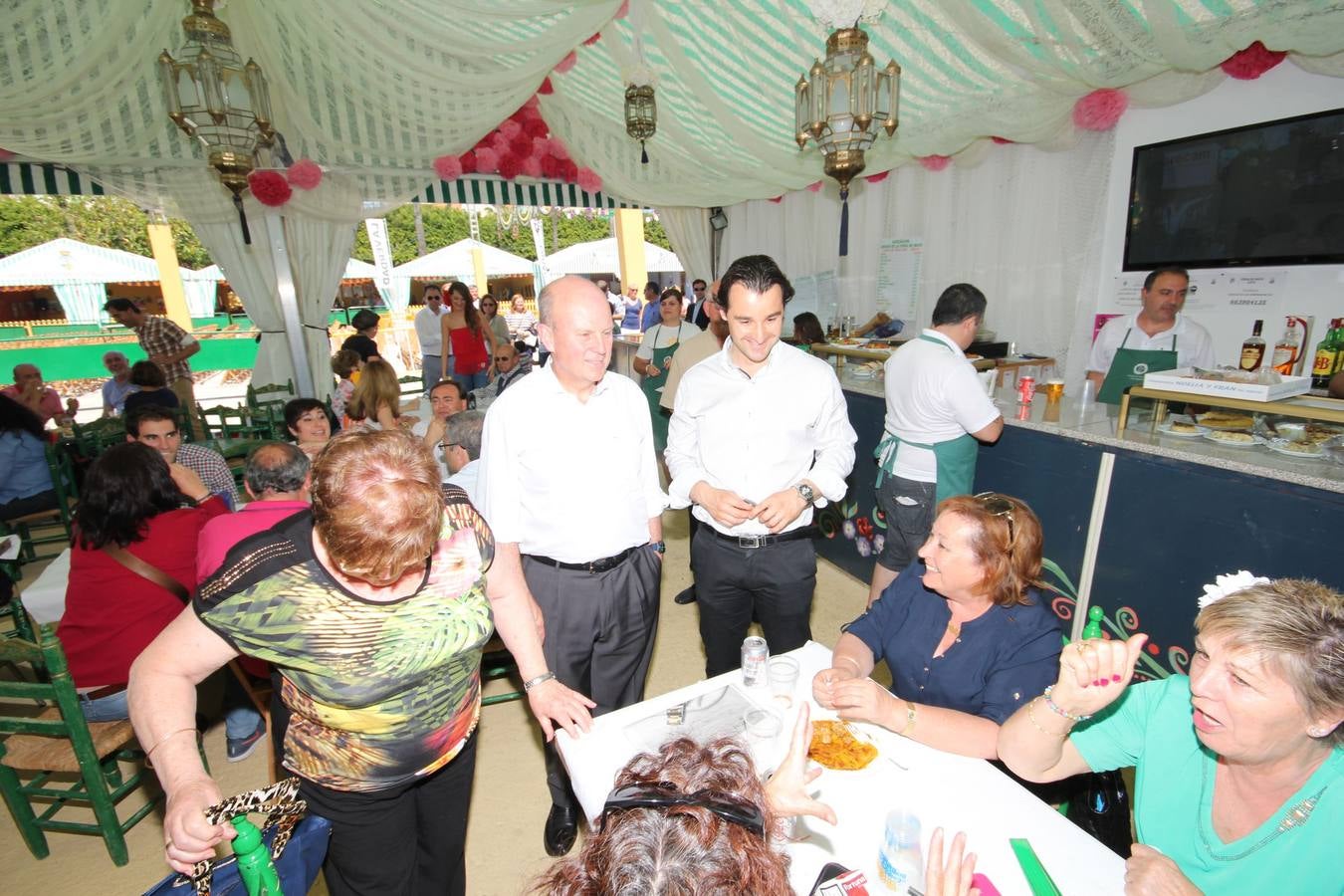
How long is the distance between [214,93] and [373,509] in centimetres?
325

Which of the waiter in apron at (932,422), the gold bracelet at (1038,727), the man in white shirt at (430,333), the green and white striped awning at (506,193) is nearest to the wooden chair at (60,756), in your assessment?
the gold bracelet at (1038,727)

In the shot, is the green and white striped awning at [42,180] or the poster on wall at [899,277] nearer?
the green and white striped awning at [42,180]

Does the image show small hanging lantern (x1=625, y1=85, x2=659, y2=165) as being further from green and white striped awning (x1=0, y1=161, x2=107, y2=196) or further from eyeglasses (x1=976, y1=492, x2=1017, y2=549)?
green and white striped awning (x1=0, y1=161, x2=107, y2=196)

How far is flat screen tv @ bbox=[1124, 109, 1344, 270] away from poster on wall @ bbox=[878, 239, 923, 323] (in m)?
2.12

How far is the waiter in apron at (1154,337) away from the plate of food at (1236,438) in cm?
93

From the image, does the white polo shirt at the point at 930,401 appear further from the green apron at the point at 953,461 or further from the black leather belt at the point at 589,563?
the black leather belt at the point at 589,563

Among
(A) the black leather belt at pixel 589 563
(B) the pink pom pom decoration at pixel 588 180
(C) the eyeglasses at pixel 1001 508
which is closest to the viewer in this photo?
(C) the eyeglasses at pixel 1001 508

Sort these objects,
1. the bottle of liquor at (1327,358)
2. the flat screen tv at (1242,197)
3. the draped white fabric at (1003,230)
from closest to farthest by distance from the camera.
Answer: the bottle of liquor at (1327,358)
the flat screen tv at (1242,197)
the draped white fabric at (1003,230)

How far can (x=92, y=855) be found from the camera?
2.43m

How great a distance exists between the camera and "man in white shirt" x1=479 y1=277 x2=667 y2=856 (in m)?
1.93

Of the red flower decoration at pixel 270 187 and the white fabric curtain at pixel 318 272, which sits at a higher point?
the red flower decoration at pixel 270 187

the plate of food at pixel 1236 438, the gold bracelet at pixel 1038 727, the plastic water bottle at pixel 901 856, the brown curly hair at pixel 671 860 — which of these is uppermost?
the plate of food at pixel 1236 438

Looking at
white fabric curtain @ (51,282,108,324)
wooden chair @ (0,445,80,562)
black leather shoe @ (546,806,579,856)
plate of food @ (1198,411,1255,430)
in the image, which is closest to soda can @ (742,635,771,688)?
black leather shoe @ (546,806,579,856)

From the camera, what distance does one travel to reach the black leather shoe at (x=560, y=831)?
2322 millimetres
